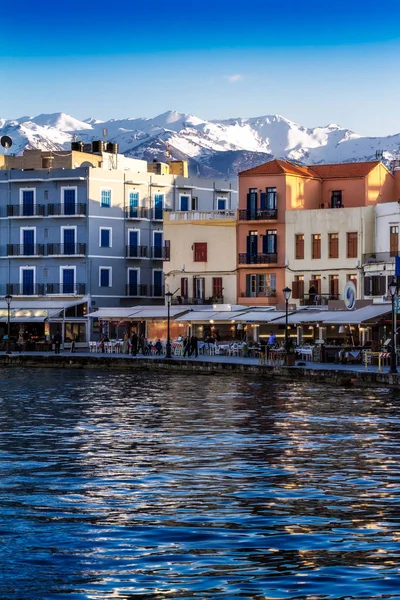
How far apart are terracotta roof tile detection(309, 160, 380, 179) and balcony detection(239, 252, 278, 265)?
264 inches

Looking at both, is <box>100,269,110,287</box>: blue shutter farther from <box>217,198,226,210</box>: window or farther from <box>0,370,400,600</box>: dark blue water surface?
<box>0,370,400,600</box>: dark blue water surface

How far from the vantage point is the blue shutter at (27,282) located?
95812mm

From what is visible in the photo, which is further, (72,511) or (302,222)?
(302,222)

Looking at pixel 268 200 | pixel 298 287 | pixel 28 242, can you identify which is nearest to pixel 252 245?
pixel 268 200

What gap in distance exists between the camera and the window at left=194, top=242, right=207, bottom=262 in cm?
8600


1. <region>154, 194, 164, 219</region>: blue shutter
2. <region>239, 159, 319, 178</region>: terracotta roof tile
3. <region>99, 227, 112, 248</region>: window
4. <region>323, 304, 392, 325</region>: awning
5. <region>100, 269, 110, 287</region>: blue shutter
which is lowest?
<region>323, 304, 392, 325</region>: awning

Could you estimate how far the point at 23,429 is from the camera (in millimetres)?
32469

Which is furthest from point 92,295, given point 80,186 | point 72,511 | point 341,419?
point 72,511

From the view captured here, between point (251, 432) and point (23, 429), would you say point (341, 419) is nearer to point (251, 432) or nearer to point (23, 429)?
point (251, 432)

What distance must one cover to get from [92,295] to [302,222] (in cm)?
1957

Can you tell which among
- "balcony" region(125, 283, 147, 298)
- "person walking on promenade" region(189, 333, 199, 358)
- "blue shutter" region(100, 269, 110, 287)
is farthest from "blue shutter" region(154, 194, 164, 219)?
"person walking on promenade" region(189, 333, 199, 358)

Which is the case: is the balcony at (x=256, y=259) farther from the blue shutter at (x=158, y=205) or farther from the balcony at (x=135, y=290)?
the blue shutter at (x=158, y=205)

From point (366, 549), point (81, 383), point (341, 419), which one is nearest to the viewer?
point (366, 549)

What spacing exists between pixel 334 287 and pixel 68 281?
77.7 ft
